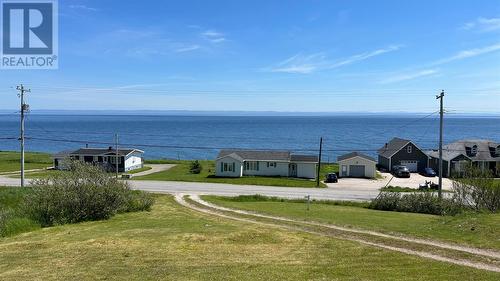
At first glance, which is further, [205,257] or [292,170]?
[292,170]

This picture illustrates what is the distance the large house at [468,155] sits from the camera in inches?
2712

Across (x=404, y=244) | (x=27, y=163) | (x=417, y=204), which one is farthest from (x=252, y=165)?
(x=404, y=244)

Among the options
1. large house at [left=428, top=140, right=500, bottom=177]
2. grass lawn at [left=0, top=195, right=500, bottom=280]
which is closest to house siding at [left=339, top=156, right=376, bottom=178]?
large house at [left=428, top=140, right=500, bottom=177]

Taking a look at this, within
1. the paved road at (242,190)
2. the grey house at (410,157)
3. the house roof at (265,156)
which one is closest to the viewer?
the paved road at (242,190)

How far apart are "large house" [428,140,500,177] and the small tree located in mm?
35542

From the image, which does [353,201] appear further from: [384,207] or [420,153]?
[420,153]

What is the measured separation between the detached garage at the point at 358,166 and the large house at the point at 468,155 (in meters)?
11.6

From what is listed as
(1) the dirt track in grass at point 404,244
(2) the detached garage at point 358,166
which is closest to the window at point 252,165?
(2) the detached garage at point 358,166

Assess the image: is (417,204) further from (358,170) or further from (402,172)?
(402,172)

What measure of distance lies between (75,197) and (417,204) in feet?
80.3

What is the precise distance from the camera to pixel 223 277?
1424cm

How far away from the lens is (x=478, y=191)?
1244 inches

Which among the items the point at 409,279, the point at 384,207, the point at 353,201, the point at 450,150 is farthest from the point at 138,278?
the point at 450,150

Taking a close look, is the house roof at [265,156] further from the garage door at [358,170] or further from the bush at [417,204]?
the bush at [417,204]
